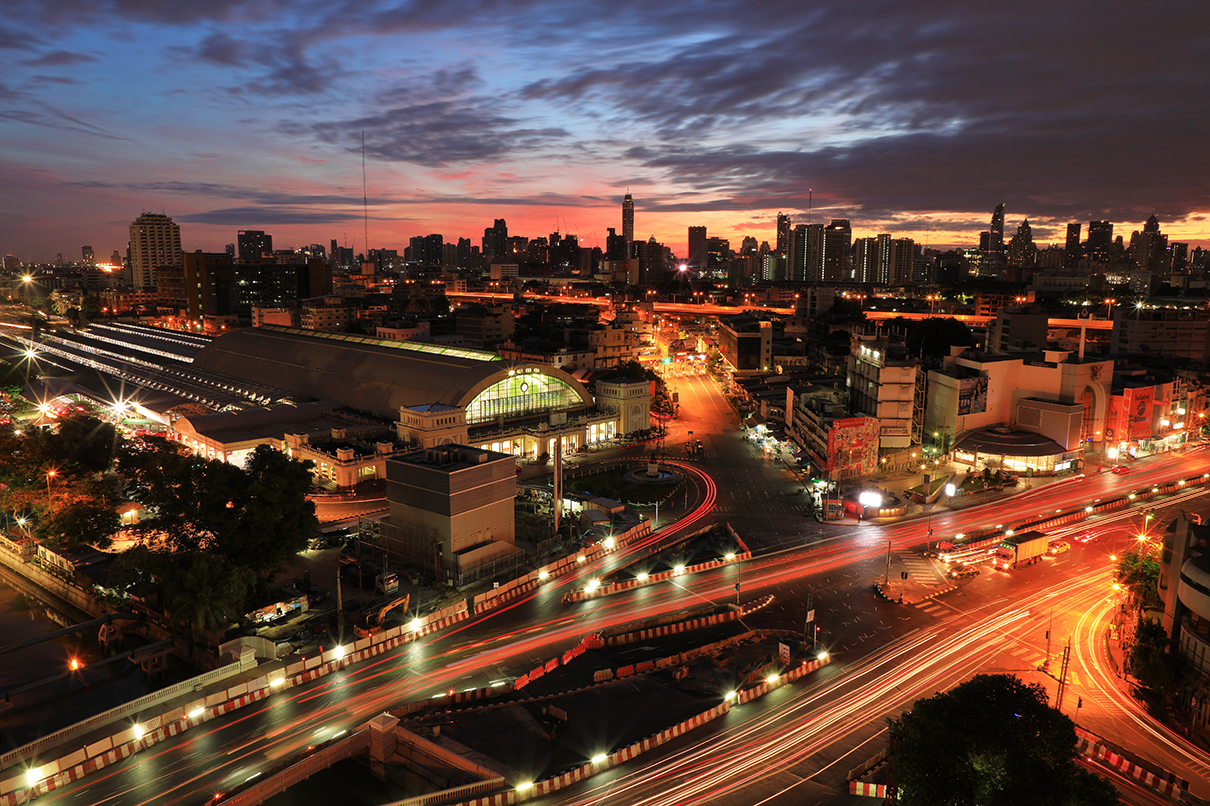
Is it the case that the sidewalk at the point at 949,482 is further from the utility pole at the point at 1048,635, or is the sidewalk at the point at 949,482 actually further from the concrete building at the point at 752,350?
the concrete building at the point at 752,350

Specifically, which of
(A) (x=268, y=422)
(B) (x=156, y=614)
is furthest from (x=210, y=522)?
(A) (x=268, y=422)

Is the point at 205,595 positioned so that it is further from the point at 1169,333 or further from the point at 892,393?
the point at 1169,333

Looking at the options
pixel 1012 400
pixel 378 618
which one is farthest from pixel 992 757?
pixel 1012 400

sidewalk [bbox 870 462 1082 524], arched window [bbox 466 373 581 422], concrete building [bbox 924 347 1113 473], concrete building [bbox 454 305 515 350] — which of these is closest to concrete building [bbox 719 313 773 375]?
concrete building [bbox 454 305 515 350]

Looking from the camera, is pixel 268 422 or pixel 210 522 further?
pixel 268 422

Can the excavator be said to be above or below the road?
above

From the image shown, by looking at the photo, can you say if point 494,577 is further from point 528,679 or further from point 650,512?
point 650,512

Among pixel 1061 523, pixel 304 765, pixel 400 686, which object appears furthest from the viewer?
pixel 1061 523

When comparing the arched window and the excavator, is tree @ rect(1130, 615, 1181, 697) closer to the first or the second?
the excavator
